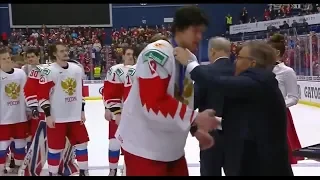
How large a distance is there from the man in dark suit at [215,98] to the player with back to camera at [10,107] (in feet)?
7.23

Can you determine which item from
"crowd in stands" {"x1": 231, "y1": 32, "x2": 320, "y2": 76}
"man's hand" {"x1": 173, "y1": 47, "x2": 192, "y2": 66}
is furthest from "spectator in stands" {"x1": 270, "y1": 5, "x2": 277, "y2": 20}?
"man's hand" {"x1": 173, "y1": 47, "x2": 192, "y2": 66}

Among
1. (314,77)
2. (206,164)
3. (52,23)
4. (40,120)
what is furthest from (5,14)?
→ (206,164)

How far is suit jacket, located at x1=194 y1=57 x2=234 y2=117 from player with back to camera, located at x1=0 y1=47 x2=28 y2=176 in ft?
7.31

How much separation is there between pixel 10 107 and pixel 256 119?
2886 mm

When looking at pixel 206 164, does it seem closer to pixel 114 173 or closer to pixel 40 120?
pixel 114 173

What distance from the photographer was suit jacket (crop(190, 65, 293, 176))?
7.43 ft

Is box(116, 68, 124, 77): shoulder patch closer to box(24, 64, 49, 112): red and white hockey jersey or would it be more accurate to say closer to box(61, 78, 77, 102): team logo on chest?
box(61, 78, 77, 102): team logo on chest

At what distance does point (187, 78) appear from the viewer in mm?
2283

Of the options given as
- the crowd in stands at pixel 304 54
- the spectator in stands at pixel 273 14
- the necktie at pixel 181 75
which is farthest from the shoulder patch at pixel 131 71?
the spectator in stands at pixel 273 14

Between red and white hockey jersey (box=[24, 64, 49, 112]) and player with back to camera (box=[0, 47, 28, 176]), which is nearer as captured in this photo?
red and white hockey jersey (box=[24, 64, 49, 112])

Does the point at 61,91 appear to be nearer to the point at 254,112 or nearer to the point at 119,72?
the point at 119,72

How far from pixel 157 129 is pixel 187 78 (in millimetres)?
297

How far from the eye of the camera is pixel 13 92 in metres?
4.56

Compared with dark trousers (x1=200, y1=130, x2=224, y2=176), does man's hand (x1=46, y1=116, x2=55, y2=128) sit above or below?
above
